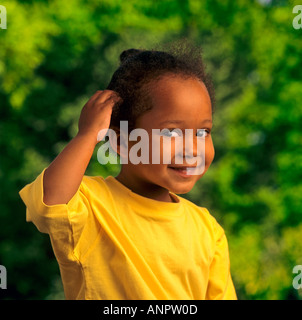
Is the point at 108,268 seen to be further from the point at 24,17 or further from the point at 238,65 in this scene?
the point at 238,65

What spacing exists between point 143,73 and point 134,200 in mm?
315

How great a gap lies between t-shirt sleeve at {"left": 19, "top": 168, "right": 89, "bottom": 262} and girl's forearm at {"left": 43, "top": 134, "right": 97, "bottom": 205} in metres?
0.01

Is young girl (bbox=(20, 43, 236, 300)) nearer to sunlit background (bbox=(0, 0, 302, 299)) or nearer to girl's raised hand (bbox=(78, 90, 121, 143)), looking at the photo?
girl's raised hand (bbox=(78, 90, 121, 143))

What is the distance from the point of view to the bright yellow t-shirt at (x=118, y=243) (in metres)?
1.11

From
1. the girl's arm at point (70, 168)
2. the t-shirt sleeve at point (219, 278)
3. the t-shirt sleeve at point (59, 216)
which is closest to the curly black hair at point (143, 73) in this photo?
the girl's arm at point (70, 168)

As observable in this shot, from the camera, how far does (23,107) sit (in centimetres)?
705

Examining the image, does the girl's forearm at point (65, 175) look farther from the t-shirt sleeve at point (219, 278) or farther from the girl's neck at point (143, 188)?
the t-shirt sleeve at point (219, 278)

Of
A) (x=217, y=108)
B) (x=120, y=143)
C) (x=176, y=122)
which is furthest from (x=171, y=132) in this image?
(x=217, y=108)

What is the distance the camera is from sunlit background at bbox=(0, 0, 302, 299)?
6.49 m

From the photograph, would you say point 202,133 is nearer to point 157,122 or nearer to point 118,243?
point 157,122

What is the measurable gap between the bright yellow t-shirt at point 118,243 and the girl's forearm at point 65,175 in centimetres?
2

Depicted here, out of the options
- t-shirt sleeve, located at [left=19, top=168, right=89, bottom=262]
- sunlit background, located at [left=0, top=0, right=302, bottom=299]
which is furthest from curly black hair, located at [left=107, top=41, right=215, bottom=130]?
sunlit background, located at [left=0, top=0, right=302, bottom=299]

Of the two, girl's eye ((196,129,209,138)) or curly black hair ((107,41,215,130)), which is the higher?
curly black hair ((107,41,215,130))

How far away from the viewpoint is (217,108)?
693cm
